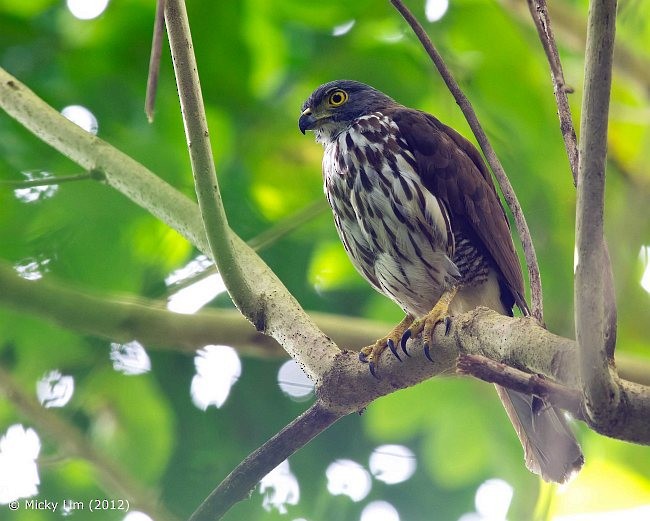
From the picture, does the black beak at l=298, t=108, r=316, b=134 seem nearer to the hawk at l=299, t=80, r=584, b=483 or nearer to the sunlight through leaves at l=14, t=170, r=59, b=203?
the hawk at l=299, t=80, r=584, b=483

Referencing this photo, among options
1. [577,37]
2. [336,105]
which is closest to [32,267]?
[336,105]

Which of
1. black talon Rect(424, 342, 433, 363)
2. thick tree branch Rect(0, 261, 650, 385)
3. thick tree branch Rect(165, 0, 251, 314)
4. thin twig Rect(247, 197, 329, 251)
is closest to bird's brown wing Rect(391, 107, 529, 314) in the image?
thick tree branch Rect(0, 261, 650, 385)

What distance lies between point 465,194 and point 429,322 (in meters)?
0.83

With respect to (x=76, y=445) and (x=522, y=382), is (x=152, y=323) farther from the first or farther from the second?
(x=522, y=382)

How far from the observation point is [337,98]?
4.74 m

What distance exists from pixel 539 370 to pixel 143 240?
123 inches

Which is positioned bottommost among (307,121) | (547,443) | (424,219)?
(547,443)

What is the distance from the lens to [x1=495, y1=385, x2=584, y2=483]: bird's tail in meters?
3.32

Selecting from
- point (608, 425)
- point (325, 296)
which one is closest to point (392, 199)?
point (325, 296)

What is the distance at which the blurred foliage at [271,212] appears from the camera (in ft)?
15.1

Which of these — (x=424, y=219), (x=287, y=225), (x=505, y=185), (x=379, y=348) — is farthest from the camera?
(x=287, y=225)

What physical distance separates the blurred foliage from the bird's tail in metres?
0.79

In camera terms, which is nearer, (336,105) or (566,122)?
(566,122)

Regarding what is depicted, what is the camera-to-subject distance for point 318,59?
5199 millimetres
